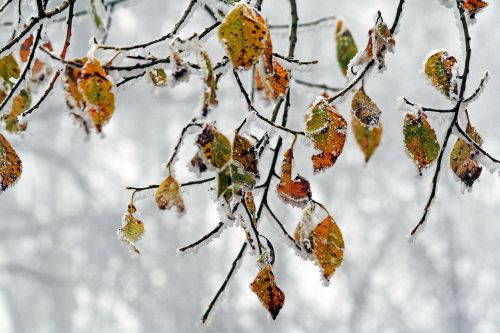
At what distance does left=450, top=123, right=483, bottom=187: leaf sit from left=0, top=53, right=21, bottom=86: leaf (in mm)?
582

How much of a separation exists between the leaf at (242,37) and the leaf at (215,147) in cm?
7

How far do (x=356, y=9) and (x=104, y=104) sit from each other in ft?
31.4

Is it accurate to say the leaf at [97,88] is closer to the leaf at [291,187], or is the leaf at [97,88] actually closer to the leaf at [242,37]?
the leaf at [242,37]

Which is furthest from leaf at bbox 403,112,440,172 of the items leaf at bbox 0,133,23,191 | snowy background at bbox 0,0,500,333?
snowy background at bbox 0,0,500,333

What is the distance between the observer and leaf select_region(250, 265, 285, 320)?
2.61 ft

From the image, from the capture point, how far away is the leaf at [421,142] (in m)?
0.79

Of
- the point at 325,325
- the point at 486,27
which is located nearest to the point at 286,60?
the point at 325,325

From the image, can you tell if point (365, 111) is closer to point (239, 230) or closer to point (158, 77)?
point (158, 77)

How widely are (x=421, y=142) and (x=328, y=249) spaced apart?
17 centimetres

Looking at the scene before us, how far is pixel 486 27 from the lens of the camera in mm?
9016

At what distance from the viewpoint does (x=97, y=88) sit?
60 centimetres

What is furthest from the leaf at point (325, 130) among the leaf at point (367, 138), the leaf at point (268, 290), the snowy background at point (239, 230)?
the snowy background at point (239, 230)

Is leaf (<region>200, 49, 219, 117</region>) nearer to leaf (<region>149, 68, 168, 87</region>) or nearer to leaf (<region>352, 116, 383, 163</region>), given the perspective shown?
leaf (<region>149, 68, 168, 87</region>)

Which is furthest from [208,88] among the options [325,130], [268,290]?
[268,290]
